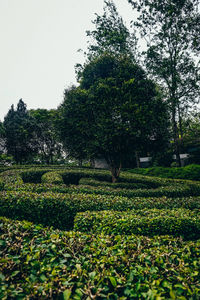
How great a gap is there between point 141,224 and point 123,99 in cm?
827

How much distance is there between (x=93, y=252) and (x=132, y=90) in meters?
10.3

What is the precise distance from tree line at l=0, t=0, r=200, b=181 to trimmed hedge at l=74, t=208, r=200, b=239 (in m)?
6.52

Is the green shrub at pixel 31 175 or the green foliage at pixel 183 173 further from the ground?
the green shrub at pixel 31 175

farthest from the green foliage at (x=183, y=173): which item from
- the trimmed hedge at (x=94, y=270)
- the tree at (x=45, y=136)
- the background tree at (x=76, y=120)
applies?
the tree at (x=45, y=136)

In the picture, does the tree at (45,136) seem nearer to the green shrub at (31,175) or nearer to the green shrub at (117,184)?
the green shrub at (31,175)

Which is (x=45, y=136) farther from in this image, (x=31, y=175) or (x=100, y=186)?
(x=100, y=186)

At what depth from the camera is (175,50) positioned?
1959 cm

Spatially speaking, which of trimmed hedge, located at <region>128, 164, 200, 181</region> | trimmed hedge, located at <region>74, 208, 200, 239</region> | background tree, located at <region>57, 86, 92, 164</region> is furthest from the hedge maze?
trimmed hedge, located at <region>128, 164, 200, 181</region>

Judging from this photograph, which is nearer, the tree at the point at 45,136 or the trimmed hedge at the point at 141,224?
the trimmed hedge at the point at 141,224

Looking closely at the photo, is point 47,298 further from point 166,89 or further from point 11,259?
point 166,89

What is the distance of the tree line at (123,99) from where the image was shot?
11.4 meters

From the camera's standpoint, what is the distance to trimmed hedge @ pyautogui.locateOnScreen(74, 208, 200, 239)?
4680 mm

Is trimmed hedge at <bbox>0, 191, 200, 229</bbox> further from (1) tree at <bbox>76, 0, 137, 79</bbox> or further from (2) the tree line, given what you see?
(1) tree at <bbox>76, 0, 137, 79</bbox>

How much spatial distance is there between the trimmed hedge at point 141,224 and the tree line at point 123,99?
21.4 feet
